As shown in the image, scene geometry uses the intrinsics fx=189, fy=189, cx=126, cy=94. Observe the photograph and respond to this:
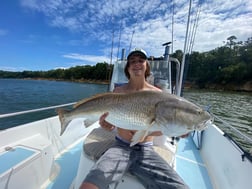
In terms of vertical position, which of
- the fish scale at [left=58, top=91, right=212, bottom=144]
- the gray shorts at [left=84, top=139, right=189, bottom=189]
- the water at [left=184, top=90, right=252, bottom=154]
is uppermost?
the fish scale at [left=58, top=91, right=212, bottom=144]

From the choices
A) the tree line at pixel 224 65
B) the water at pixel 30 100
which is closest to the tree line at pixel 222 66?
the tree line at pixel 224 65

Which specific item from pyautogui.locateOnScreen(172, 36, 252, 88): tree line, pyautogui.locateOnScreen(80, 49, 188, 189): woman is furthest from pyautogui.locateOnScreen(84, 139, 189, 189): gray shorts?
pyautogui.locateOnScreen(172, 36, 252, 88): tree line

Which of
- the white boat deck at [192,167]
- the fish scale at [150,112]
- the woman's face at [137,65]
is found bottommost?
the white boat deck at [192,167]

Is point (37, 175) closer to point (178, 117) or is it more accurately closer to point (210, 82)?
point (178, 117)

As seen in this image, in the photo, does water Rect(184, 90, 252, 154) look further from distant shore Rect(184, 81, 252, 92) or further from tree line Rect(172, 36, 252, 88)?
tree line Rect(172, 36, 252, 88)

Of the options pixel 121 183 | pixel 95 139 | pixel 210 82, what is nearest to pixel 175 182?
pixel 121 183

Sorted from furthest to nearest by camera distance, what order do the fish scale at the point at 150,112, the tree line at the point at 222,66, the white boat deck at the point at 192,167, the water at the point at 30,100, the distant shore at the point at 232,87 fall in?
the tree line at the point at 222,66
the distant shore at the point at 232,87
the water at the point at 30,100
the white boat deck at the point at 192,167
the fish scale at the point at 150,112

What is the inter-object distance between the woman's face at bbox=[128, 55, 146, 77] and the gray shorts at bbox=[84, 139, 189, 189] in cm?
69

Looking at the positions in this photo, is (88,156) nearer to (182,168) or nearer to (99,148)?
(99,148)

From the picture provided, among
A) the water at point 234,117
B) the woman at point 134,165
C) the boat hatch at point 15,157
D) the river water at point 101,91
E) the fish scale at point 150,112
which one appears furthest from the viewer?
the river water at point 101,91

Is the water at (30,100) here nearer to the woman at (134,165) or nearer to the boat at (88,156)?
the boat at (88,156)

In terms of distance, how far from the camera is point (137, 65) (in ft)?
6.09

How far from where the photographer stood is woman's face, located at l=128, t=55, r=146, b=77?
183cm

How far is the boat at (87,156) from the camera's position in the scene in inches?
73.6
